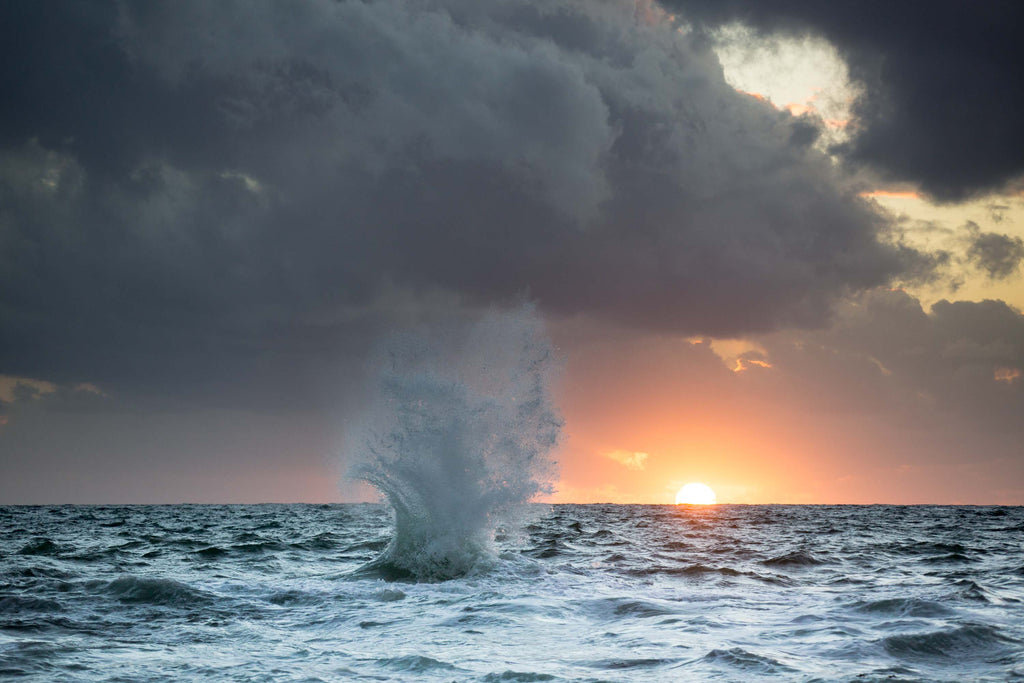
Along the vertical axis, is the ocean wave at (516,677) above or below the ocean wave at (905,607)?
below

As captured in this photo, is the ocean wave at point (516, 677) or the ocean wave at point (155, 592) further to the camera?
the ocean wave at point (155, 592)

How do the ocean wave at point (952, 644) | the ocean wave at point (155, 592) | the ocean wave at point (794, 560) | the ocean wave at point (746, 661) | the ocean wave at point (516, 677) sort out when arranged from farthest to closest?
the ocean wave at point (794, 560) < the ocean wave at point (155, 592) < the ocean wave at point (952, 644) < the ocean wave at point (746, 661) < the ocean wave at point (516, 677)

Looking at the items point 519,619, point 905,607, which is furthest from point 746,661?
point 905,607

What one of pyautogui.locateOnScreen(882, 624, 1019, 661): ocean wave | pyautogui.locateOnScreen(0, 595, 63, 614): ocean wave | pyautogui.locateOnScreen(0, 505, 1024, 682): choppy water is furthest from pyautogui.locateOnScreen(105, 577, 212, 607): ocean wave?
pyautogui.locateOnScreen(882, 624, 1019, 661): ocean wave

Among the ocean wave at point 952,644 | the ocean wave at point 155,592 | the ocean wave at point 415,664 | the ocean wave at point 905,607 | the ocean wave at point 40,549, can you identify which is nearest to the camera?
the ocean wave at point 415,664

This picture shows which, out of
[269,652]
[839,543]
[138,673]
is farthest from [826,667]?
[839,543]

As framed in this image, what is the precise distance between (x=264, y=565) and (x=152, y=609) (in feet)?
23.9

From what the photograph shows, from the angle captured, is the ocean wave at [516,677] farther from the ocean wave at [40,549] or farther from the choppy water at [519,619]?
the ocean wave at [40,549]

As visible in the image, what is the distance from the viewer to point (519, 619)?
12438 mm

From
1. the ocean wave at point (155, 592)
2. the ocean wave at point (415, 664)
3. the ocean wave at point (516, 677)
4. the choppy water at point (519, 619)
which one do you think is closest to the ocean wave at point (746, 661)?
the choppy water at point (519, 619)

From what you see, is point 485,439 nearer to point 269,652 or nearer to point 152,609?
point 152,609

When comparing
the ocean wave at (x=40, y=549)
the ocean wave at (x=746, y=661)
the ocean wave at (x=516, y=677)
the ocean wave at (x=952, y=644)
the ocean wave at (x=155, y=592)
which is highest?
the ocean wave at (x=40, y=549)

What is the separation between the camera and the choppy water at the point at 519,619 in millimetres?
9109

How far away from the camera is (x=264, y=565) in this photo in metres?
20.4
